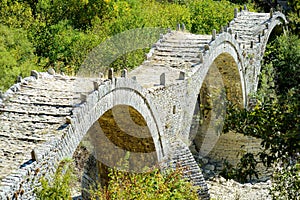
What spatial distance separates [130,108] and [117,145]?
1702 millimetres

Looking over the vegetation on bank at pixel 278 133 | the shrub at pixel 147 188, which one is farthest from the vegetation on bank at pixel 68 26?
the vegetation on bank at pixel 278 133

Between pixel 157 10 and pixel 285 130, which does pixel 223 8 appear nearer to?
pixel 157 10

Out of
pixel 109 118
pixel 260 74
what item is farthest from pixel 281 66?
pixel 109 118

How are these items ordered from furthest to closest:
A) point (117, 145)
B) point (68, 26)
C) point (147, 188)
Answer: point (68, 26), point (117, 145), point (147, 188)

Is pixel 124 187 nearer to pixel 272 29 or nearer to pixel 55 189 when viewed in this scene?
pixel 55 189

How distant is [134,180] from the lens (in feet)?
34.7

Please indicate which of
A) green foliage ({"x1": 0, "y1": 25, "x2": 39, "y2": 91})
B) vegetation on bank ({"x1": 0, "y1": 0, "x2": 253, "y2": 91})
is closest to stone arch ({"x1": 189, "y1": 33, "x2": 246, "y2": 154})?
vegetation on bank ({"x1": 0, "y1": 0, "x2": 253, "y2": 91})

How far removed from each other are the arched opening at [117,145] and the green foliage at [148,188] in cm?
69

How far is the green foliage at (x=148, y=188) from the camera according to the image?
9.77 m

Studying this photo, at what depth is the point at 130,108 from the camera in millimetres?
11969

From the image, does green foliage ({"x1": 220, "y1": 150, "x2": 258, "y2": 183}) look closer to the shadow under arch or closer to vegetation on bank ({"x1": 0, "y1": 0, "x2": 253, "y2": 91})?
vegetation on bank ({"x1": 0, "y1": 0, "x2": 253, "y2": 91})

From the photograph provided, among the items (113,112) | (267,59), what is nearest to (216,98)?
(267,59)

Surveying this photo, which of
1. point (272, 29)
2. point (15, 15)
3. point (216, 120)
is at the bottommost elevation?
point (216, 120)

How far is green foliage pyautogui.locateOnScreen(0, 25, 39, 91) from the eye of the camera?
1623 centimetres
